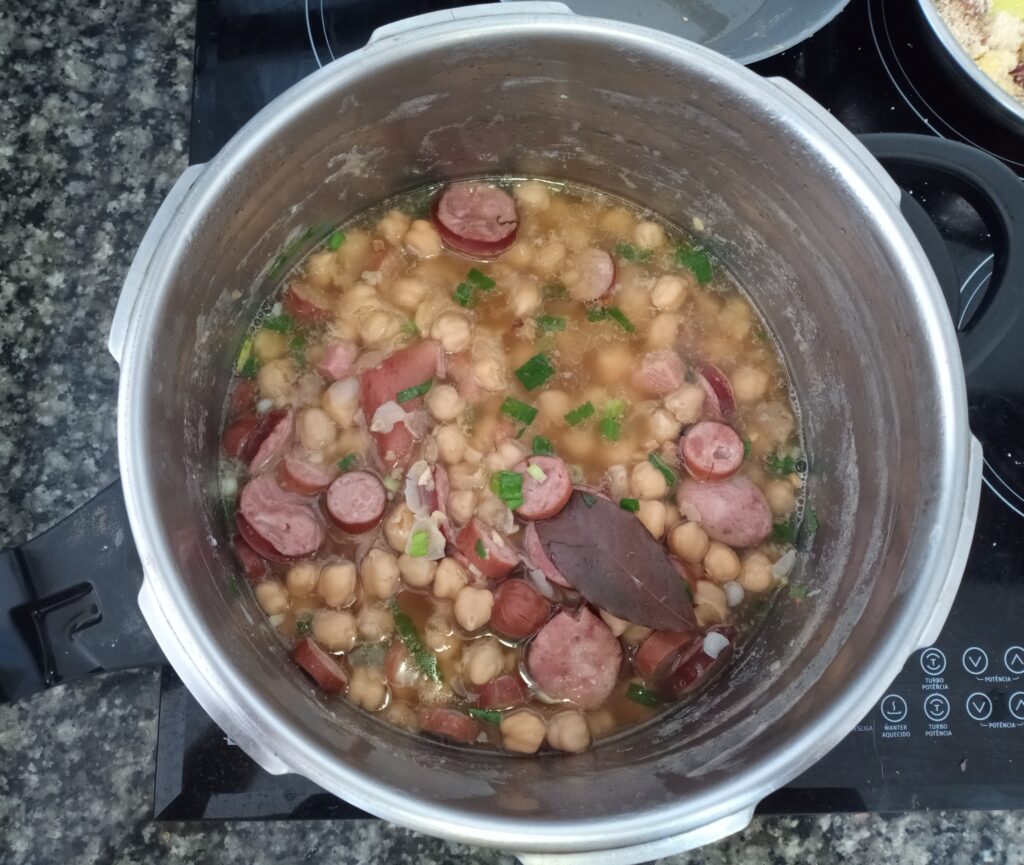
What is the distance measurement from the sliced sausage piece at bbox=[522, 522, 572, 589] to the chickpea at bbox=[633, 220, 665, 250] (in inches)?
24.2

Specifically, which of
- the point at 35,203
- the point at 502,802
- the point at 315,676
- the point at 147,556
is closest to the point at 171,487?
the point at 147,556

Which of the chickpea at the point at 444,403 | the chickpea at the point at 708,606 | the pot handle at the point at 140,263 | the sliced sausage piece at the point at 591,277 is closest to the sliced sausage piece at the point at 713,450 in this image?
the chickpea at the point at 708,606

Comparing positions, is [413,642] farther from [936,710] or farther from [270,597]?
[936,710]

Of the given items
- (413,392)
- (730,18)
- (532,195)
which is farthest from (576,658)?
(730,18)

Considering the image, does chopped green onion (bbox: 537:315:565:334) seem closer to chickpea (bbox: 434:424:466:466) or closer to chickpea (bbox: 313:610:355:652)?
chickpea (bbox: 434:424:466:466)

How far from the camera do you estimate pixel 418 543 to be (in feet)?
4.96

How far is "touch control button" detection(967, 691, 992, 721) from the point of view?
1.43m

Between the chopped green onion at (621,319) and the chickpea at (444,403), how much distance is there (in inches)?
13.6

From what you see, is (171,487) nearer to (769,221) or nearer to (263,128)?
(263,128)

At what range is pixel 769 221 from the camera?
1.48m

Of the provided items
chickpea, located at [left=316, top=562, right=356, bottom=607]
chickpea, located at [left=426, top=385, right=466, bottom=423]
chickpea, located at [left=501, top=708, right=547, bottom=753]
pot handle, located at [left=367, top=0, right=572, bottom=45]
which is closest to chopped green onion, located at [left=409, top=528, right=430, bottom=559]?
chickpea, located at [left=316, top=562, right=356, bottom=607]

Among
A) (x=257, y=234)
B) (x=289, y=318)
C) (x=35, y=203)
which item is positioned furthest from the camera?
(x=35, y=203)

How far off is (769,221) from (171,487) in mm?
1076

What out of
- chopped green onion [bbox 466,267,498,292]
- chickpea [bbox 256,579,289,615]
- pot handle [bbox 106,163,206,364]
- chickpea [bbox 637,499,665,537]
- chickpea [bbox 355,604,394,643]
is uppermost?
pot handle [bbox 106,163,206,364]
